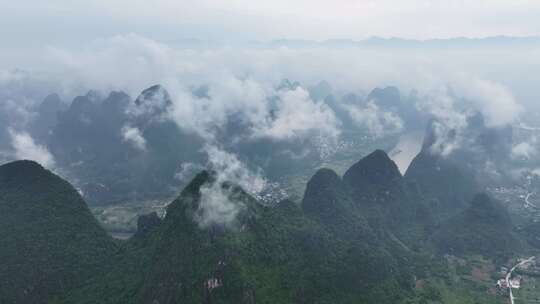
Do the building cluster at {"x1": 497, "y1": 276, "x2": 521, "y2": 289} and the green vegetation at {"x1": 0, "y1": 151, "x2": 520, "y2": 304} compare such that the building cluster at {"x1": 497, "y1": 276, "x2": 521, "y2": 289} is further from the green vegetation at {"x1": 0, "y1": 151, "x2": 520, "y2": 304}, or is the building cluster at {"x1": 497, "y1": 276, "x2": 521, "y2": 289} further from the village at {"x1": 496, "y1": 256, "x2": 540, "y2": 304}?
the green vegetation at {"x1": 0, "y1": 151, "x2": 520, "y2": 304}

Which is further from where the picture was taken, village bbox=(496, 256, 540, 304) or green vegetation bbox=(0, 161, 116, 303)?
village bbox=(496, 256, 540, 304)

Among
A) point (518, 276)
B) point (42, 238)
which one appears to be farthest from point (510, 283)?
point (42, 238)

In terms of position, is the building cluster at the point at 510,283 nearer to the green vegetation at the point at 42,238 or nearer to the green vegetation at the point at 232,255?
the green vegetation at the point at 232,255

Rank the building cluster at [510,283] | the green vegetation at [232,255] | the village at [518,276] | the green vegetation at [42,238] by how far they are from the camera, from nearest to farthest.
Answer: the green vegetation at [232,255]
the green vegetation at [42,238]
the village at [518,276]
the building cluster at [510,283]

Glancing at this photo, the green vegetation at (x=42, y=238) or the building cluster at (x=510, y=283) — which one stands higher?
the green vegetation at (x=42, y=238)

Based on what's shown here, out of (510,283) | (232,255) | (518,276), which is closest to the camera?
(232,255)

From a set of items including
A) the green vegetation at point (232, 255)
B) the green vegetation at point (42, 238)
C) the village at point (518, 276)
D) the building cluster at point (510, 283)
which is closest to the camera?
the green vegetation at point (232, 255)

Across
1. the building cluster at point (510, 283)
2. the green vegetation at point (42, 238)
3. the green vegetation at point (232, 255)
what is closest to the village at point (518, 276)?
the building cluster at point (510, 283)

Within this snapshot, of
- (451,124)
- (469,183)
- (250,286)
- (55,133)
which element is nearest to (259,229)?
(250,286)

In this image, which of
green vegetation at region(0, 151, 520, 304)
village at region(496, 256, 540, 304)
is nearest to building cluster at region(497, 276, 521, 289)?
village at region(496, 256, 540, 304)

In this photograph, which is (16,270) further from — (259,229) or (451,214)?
(451,214)

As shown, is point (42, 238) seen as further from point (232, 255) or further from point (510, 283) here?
point (510, 283)
